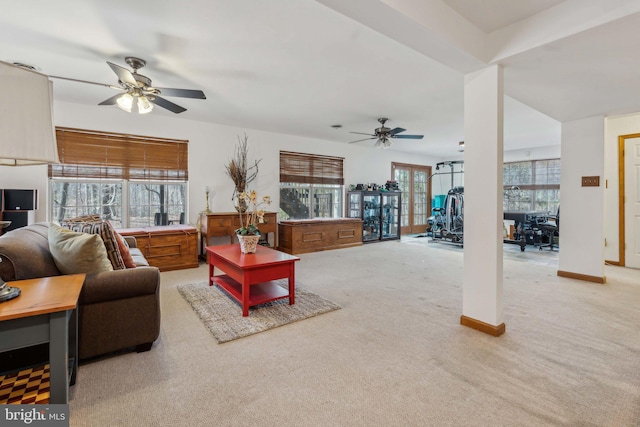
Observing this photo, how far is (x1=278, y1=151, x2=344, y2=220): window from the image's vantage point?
6355 mm

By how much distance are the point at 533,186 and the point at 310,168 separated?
6.05 meters

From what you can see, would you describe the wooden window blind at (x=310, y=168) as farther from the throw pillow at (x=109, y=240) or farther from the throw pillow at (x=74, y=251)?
the throw pillow at (x=74, y=251)

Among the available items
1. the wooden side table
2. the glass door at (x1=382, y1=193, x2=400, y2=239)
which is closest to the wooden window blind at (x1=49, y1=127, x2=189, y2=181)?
the wooden side table

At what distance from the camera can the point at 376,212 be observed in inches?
291

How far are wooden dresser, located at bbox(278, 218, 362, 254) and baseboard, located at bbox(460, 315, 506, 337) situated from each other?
12.1 ft

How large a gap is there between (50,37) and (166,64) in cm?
87

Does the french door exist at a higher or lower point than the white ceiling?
lower

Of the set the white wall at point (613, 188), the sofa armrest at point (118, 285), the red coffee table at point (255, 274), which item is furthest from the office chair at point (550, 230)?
the sofa armrest at point (118, 285)

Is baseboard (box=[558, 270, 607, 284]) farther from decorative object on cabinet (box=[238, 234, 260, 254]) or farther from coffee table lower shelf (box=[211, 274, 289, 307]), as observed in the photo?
decorative object on cabinet (box=[238, 234, 260, 254])

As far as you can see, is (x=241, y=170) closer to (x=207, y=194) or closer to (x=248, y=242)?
(x=207, y=194)

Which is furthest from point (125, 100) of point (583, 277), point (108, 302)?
point (583, 277)

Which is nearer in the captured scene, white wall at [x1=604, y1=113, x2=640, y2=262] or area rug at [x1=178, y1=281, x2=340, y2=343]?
area rug at [x1=178, y1=281, x2=340, y2=343]

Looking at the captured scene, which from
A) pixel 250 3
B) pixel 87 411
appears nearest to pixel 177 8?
pixel 250 3

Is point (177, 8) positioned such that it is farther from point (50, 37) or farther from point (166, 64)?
point (50, 37)
